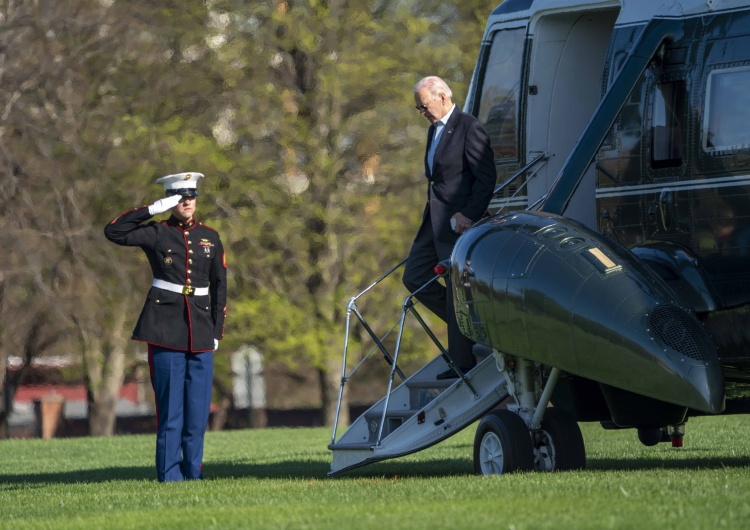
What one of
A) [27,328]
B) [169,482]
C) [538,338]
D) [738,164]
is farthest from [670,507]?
[27,328]

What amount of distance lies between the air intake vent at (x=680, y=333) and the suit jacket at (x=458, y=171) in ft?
6.85

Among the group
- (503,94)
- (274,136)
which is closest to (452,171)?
(503,94)

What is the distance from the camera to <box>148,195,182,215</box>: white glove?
1065 centimetres

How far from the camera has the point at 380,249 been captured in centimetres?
3191

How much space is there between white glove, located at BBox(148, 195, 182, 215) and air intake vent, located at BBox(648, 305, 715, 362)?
3.72 m

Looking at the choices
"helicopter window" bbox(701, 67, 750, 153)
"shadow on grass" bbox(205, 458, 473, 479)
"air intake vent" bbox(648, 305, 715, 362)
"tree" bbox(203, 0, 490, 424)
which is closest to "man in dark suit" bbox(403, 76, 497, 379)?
"shadow on grass" bbox(205, 458, 473, 479)

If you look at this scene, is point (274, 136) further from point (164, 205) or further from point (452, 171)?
point (452, 171)

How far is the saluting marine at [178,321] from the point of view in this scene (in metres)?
10.7

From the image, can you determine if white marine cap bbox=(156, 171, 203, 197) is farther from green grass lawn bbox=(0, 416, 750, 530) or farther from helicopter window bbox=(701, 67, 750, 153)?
helicopter window bbox=(701, 67, 750, 153)

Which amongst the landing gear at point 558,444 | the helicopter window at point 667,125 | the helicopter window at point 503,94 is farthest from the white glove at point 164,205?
the helicopter window at point 667,125

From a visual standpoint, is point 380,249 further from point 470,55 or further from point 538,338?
point 538,338

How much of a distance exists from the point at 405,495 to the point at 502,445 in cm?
110

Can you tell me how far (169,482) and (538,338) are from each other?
3166 mm

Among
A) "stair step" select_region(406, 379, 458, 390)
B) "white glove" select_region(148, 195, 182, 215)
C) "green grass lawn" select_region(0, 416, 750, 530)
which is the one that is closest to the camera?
"green grass lawn" select_region(0, 416, 750, 530)
